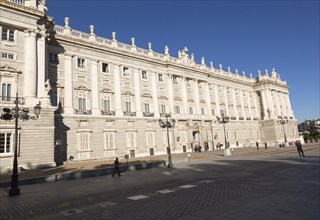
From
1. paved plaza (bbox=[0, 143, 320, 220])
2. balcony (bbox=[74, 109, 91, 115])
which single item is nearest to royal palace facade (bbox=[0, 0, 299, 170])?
balcony (bbox=[74, 109, 91, 115])

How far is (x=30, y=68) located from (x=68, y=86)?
19.9ft

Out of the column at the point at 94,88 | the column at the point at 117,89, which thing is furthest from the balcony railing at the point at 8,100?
the column at the point at 117,89

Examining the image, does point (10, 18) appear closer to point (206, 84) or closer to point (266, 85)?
point (206, 84)

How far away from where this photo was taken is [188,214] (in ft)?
23.0

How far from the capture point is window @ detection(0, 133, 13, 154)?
20.3m

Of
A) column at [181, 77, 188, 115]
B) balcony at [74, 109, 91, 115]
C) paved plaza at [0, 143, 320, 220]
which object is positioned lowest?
paved plaza at [0, 143, 320, 220]

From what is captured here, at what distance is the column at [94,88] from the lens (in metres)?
30.6

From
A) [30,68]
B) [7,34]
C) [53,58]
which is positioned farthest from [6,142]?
[53,58]

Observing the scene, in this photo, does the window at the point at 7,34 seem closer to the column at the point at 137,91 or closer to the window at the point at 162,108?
the column at the point at 137,91

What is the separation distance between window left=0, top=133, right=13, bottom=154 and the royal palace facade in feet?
0.24

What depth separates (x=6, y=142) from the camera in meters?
20.5

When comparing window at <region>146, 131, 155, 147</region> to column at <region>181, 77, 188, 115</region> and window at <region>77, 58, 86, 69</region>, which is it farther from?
window at <region>77, 58, 86, 69</region>

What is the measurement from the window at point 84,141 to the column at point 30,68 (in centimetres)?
774

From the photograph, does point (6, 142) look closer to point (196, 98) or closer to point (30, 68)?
point (30, 68)
